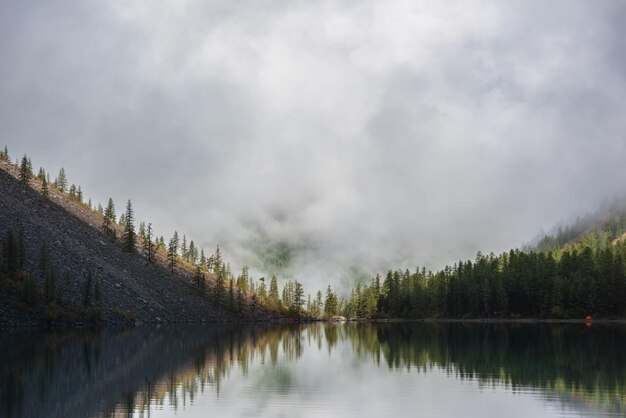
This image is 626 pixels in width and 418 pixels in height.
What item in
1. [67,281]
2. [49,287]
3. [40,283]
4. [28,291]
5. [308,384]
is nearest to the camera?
[308,384]

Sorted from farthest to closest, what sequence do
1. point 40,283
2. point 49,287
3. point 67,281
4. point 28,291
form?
point 67,281 < point 40,283 < point 49,287 < point 28,291

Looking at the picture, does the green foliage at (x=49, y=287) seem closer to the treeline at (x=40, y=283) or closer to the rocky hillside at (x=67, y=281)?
the treeline at (x=40, y=283)

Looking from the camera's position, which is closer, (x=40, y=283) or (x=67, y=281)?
(x=40, y=283)

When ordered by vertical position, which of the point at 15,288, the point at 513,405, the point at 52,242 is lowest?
the point at 513,405

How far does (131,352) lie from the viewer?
223ft

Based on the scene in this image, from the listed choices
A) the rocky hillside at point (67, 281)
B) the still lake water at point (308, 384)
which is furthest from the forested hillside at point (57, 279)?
the still lake water at point (308, 384)

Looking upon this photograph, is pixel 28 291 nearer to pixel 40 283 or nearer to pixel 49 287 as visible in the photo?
pixel 49 287

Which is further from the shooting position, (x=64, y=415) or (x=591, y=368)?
(x=591, y=368)

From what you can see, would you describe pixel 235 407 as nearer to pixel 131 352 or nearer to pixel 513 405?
pixel 513 405

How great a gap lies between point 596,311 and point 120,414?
641 ft

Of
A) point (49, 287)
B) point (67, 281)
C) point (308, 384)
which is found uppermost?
point (67, 281)

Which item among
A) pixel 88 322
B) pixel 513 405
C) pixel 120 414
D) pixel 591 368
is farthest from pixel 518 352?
pixel 88 322

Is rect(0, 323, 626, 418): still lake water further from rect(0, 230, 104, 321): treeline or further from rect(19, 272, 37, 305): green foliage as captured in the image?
rect(0, 230, 104, 321): treeline

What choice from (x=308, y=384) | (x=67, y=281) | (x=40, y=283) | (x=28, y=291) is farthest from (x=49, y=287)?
(x=308, y=384)
